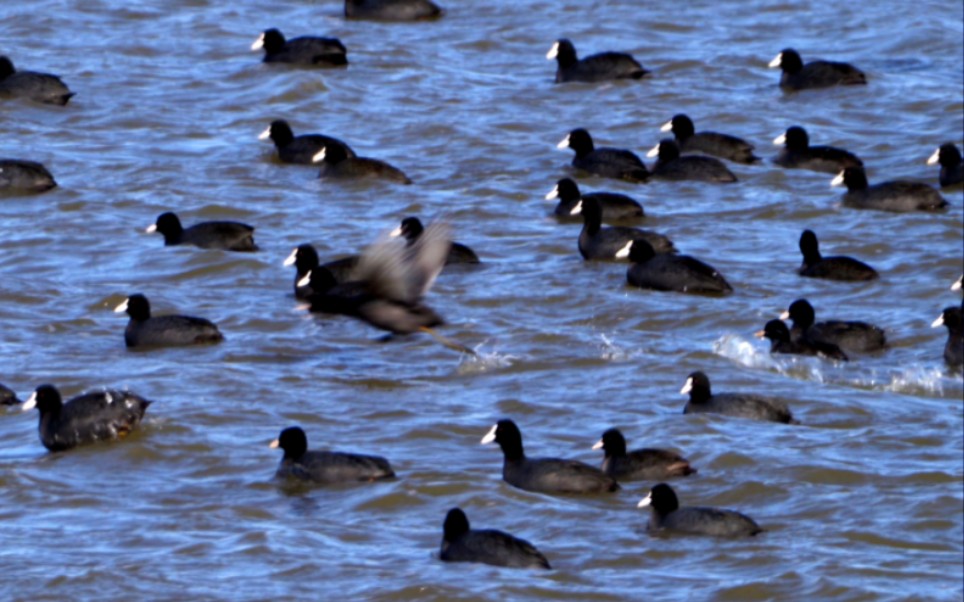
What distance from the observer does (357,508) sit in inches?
531

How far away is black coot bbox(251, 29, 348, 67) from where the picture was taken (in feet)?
85.0

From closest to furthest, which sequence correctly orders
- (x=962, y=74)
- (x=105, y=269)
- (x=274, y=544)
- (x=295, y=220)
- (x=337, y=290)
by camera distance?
(x=274, y=544) < (x=337, y=290) < (x=105, y=269) < (x=295, y=220) < (x=962, y=74)

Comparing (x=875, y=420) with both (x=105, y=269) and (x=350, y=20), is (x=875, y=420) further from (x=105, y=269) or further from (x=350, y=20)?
(x=350, y=20)

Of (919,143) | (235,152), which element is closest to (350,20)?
(235,152)

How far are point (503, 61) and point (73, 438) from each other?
13.2 m

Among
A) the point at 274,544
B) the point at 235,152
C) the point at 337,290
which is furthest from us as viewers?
the point at 235,152

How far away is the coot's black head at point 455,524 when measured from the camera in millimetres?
12523

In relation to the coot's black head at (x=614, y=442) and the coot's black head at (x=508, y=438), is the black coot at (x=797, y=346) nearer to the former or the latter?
the coot's black head at (x=614, y=442)

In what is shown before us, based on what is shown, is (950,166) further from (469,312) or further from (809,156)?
(469,312)

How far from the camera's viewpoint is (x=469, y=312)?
17.9 meters

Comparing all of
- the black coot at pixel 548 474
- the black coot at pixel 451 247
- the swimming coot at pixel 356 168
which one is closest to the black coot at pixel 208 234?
the black coot at pixel 451 247

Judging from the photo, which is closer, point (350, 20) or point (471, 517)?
point (471, 517)

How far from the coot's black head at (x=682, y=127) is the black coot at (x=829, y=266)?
402 centimetres

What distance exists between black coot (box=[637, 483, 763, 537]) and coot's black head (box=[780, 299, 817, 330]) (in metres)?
4.27
